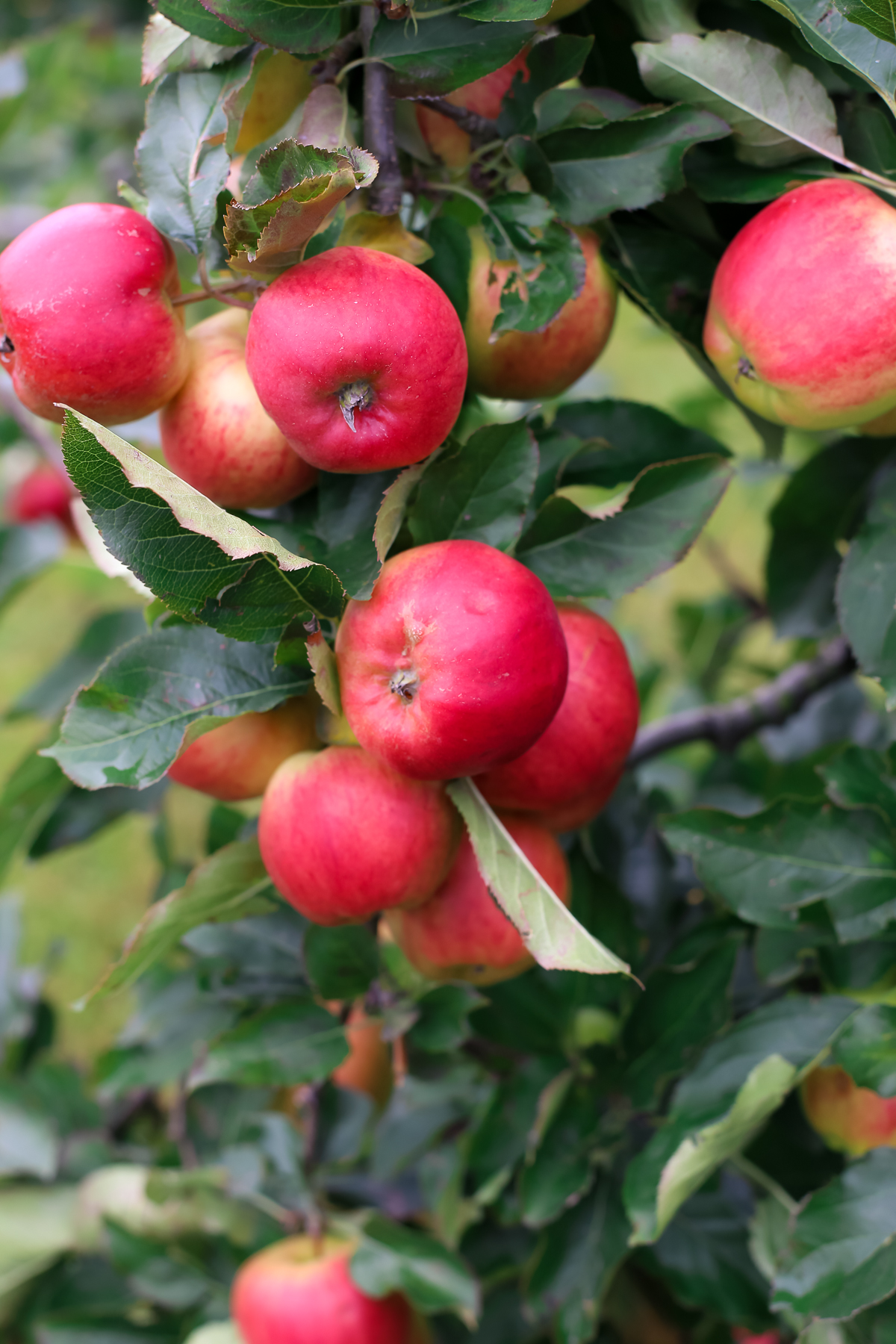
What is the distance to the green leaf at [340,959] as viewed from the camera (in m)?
0.79

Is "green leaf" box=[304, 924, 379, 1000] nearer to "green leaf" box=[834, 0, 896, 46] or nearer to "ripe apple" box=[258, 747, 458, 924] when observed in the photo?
"ripe apple" box=[258, 747, 458, 924]

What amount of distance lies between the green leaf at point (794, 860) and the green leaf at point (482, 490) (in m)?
0.26

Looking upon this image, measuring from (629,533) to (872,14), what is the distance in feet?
0.99

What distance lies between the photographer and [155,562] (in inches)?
20.8

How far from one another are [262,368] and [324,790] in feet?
0.73

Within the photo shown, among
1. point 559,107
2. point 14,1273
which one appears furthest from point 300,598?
point 14,1273

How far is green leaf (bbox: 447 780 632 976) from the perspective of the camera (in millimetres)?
527

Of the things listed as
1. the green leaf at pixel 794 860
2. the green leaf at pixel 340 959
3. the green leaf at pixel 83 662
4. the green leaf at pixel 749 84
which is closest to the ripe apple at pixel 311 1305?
the green leaf at pixel 340 959

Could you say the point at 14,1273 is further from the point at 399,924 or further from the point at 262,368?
the point at 262,368

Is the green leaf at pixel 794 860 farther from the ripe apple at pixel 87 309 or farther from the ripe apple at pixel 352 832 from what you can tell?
the ripe apple at pixel 87 309

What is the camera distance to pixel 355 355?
518 mm

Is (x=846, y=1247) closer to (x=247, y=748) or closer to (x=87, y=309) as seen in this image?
(x=247, y=748)

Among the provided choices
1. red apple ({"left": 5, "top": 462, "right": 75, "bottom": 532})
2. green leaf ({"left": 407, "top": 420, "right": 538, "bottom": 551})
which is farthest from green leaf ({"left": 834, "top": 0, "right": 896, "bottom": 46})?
red apple ({"left": 5, "top": 462, "right": 75, "bottom": 532})

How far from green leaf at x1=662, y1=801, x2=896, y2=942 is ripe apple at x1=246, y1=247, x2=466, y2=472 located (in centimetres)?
35
